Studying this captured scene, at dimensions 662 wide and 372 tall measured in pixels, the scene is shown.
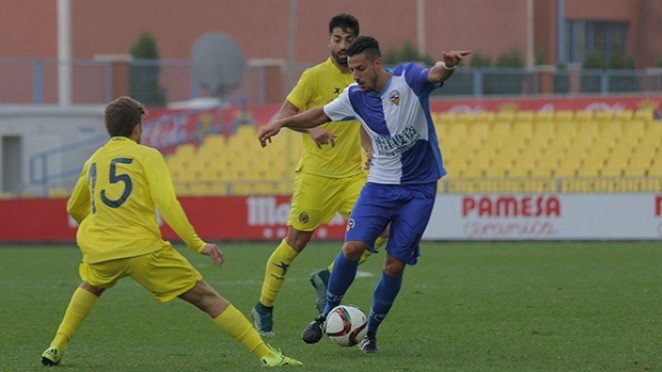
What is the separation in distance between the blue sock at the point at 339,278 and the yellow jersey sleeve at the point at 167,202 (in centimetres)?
148

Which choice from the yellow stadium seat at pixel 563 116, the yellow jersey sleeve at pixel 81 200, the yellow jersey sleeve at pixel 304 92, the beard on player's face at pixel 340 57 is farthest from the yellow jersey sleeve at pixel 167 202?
the yellow stadium seat at pixel 563 116

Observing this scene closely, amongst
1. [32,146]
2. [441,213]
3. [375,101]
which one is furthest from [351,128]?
[32,146]

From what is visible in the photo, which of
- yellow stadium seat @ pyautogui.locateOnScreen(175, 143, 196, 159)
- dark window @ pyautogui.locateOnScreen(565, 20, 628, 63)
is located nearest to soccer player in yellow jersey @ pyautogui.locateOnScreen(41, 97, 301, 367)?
yellow stadium seat @ pyautogui.locateOnScreen(175, 143, 196, 159)

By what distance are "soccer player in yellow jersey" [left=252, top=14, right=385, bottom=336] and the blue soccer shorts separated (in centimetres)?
131

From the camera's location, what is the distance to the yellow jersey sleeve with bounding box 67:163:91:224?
26.4 ft

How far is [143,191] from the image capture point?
310 inches

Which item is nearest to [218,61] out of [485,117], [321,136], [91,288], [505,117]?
[485,117]

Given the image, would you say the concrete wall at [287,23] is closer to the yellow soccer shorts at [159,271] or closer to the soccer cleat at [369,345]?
the soccer cleat at [369,345]

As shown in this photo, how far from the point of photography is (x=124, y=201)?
7828mm

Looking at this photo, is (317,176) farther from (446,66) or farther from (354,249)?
(446,66)

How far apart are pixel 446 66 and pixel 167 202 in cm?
184

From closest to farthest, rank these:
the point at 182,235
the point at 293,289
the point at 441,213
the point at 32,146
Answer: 1. the point at 182,235
2. the point at 293,289
3. the point at 441,213
4. the point at 32,146

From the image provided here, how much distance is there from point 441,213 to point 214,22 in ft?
61.4

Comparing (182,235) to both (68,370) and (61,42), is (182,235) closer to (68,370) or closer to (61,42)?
(68,370)
